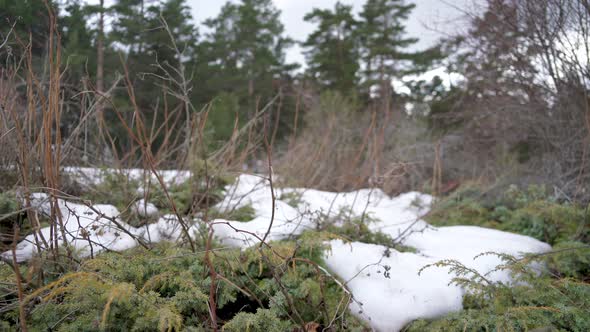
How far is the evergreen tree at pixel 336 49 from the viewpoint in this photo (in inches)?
598

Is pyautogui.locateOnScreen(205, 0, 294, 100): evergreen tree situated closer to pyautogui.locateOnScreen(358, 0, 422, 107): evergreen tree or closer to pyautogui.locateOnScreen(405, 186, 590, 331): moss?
pyautogui.locateOnScreen(358, 0, 422, 107): evergreen tree

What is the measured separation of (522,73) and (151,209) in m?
4.61

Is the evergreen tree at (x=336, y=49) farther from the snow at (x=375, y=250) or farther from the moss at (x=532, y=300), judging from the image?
the moss at (x=532, y=300)

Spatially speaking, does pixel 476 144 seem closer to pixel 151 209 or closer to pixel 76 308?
pixel 151 209

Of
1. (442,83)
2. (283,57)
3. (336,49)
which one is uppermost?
(336,49)

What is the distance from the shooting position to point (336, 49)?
51.6ft

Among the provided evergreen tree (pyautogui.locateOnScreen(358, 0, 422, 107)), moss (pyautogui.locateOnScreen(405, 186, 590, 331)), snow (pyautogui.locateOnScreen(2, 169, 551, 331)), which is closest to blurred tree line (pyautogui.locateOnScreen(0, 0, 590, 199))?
snow (pyautogui.locateOnScreen(2, 169, 551, 331))

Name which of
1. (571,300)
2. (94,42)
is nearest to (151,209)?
(94,42)

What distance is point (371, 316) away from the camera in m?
1.64

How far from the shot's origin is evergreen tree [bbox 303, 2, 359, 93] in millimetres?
15188

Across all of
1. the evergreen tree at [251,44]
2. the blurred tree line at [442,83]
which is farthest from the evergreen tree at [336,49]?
the blurred tree line at [442,83]

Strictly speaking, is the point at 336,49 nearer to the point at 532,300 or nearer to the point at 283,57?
the point at 283,57

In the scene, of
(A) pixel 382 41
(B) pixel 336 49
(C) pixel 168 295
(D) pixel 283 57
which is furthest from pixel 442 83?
(D) pixel 283 57

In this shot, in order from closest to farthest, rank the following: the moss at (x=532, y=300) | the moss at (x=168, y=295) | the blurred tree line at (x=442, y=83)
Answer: the moss at (x=168, y=295), the moss at (x=532, y=300), the blurred tree line at (x=442, y=83)
